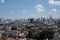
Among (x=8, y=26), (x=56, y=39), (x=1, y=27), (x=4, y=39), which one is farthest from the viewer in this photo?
(x=8, y=26)

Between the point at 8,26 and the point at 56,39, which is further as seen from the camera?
the point at 8,26

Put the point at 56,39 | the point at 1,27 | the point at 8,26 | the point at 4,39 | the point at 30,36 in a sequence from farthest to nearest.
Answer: the point at 8,26, the point at 1,27, the point at 30,36, the point at 56,39, the point at 4,39

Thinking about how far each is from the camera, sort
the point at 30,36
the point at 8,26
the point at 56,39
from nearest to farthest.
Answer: the point at 56,39, the point at 30,36, the point at 8,26

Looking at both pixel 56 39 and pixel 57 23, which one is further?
pixel 57 23

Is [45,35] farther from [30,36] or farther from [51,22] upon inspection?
[51,22]

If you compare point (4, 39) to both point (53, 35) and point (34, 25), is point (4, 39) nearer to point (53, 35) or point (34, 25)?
point (53, 35)

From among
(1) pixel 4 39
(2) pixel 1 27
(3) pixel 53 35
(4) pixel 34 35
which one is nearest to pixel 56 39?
(3) pixel 53 35

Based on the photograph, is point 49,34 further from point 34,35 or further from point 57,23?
point 57,23

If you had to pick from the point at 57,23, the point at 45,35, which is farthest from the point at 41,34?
the point at 57,23
